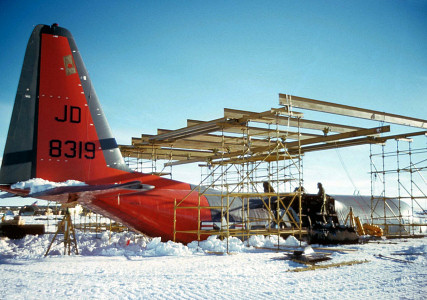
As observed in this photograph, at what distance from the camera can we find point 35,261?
1114 centimetres

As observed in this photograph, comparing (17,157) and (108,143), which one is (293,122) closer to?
(108,143)

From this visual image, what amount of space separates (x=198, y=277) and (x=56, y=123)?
6.85 m

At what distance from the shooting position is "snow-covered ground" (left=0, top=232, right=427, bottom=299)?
23.4 feet

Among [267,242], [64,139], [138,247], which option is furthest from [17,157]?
[267,242]

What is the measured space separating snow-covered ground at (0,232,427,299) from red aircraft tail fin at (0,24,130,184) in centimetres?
279

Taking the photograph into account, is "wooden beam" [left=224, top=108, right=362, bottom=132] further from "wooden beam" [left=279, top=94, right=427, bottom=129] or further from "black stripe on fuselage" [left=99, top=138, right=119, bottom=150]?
"black stripe on fuselage" [left=99, top=138, right=119, bottom=150]

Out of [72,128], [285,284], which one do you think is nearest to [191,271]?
[285,284]

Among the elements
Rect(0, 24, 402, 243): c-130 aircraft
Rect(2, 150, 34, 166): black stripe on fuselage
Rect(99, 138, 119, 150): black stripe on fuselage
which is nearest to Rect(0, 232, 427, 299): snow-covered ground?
Rect(0, 24, 402, 243): c-130 aircraft

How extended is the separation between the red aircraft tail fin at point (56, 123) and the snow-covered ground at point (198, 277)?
279 cm

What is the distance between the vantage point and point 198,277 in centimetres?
873

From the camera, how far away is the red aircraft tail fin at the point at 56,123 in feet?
36.8

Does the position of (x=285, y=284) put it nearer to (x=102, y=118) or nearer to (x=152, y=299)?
(x=152, y=299)

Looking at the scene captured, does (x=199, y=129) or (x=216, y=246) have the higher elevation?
(x=199, y=129)

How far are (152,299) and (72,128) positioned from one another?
7.44 meters
